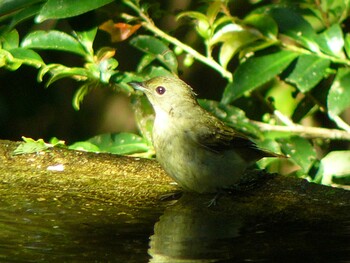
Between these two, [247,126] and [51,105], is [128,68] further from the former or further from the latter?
[247,126]

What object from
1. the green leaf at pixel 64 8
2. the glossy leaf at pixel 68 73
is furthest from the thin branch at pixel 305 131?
the green leaf at pixel 64 8

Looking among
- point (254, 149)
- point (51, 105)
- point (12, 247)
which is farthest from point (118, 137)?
point (12, 247)

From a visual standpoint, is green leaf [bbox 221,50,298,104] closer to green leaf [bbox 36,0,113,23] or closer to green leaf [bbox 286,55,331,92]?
green leaf [bbox 286,55,331,92]

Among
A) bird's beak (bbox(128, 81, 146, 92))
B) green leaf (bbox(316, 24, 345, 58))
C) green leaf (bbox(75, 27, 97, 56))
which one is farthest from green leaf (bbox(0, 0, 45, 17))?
green leaf (bbox(316, 24, 345, 58))

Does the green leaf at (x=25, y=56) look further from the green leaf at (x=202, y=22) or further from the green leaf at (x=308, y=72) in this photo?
the green leaf at (x=308, y=72)

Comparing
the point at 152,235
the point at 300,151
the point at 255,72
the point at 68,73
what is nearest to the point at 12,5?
the point at 68,73
